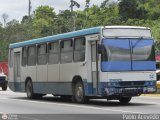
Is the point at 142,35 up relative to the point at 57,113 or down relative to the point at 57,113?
up

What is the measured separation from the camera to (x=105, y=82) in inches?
827

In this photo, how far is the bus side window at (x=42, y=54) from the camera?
2623cm

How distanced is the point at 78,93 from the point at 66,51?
2.05 m

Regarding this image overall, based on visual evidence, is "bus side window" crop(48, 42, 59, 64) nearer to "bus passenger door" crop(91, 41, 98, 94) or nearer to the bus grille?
"bus passenger door" crop(91, 41, 98, 94)

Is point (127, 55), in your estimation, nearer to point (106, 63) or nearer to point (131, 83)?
point (106, 63)

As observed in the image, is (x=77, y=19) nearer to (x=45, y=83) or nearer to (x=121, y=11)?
(x=121, y=11)

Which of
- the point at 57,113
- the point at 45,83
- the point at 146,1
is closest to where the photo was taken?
the point at 57,113

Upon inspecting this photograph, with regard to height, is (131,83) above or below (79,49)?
below

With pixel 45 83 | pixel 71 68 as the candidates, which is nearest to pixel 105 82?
pixel 71 68

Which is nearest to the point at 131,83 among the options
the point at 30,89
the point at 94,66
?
the point at 94,66

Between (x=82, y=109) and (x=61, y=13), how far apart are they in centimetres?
11452

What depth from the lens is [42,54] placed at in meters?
26.5

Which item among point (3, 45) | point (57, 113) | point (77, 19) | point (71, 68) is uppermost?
point (77, 19)

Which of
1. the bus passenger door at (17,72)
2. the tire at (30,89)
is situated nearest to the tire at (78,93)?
the tire at (30,89)
